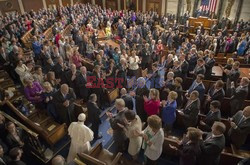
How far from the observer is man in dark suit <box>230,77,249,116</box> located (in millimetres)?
4414

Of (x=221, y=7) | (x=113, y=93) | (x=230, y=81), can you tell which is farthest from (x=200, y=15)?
(x=113, y=93)

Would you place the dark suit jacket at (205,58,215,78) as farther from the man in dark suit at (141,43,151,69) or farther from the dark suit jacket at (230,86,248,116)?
the man in dark suit at (141,43,151,69)

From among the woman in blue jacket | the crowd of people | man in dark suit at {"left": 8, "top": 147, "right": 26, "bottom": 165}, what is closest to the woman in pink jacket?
the crowd of people

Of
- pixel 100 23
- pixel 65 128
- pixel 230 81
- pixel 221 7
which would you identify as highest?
pixel 221 7

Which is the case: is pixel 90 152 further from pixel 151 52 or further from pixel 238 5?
pixel 238 5

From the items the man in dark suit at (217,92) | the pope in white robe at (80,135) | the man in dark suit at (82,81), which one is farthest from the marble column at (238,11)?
the pope in white robe at (80,135)

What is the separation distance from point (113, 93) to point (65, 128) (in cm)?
199

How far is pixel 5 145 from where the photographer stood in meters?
3.41

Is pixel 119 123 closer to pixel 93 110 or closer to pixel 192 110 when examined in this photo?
pixel 93 110

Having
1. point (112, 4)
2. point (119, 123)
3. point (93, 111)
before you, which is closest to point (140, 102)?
point (93, 111)

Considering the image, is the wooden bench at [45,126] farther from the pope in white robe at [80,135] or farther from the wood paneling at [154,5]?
the wood paneling at [154,5]

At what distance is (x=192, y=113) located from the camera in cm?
390

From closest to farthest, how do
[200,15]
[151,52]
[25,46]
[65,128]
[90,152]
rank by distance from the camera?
[90,152], [65,128], [151,52], [25,46], [200,15]

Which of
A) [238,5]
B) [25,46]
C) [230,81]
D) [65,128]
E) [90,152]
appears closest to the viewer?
[90,152]
